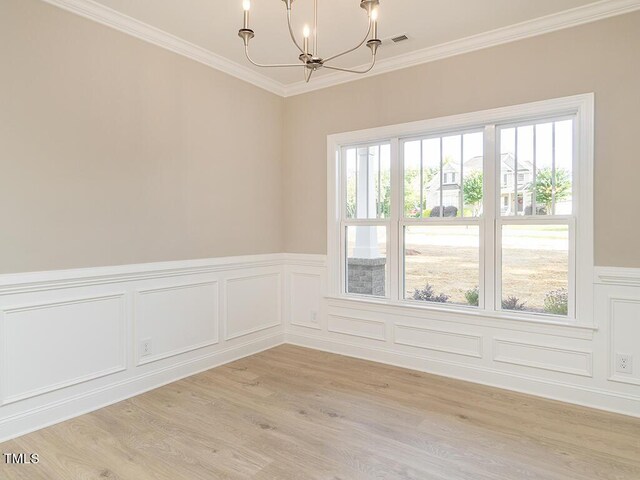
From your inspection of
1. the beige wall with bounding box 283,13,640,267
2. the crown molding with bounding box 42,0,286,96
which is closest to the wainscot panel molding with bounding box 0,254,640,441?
the beige wall with bounding box 283,13,640,267

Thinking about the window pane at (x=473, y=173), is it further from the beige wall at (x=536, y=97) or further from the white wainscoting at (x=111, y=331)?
the white wainscoting at (x=111, y=331)

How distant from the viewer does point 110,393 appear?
2.94 m

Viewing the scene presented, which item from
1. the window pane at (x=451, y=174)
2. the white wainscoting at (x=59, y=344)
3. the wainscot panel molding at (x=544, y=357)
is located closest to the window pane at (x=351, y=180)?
the window pane at (x=451, y=174)

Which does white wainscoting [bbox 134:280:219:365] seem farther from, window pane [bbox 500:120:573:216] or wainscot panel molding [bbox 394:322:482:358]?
window pane [bbox 500:120:573:216]

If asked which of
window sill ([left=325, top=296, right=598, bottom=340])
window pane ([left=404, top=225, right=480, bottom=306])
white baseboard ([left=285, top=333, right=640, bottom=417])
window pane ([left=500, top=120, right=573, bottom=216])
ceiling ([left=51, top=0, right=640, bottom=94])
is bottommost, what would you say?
white baseboard ([left=285, top=333, right=640, bottom=417])

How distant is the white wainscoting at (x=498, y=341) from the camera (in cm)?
280

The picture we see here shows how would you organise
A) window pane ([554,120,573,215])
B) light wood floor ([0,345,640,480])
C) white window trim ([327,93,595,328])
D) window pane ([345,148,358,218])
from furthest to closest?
window pane ([345,148,358,218]) → window pane ([554,120,573,215]) → white window trim ([327,93,595,328]) → light wood floor ([0,345,640,480])

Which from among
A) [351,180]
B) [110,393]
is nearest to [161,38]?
[351,180]

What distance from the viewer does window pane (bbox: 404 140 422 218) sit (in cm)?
371

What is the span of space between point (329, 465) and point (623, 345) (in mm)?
2259

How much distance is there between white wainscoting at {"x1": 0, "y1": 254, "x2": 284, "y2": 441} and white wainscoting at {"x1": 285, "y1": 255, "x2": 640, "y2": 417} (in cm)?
82

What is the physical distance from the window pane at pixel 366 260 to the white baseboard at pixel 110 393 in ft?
4.21

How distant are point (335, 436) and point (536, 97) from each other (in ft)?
9.54

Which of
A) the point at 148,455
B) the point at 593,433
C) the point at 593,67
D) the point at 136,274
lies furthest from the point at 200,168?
the point at 593,433
